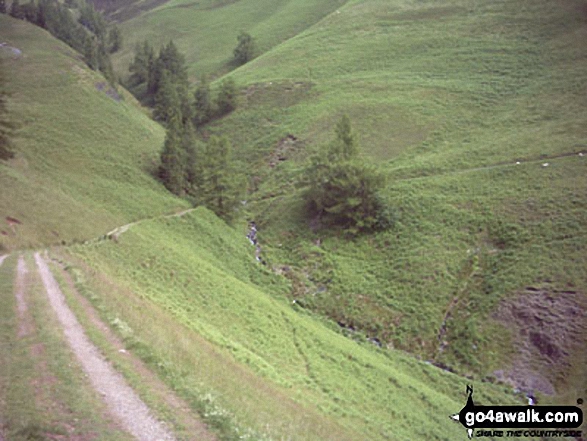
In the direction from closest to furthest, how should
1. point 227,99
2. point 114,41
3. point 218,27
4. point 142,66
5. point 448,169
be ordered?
point 448,169
point 227,99
point 142,66
point 218,27
point 114,41

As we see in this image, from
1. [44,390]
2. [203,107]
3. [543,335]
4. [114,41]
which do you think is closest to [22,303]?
[44,390]

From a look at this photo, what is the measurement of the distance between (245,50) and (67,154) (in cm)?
10015

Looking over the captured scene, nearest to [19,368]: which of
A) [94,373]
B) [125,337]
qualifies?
[94,373]

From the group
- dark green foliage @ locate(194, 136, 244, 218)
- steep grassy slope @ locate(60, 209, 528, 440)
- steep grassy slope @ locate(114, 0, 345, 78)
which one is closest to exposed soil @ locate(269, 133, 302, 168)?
dark green foliage @ locate(194, 136, 244, 218)

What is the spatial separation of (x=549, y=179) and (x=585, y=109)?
2492 centimetres

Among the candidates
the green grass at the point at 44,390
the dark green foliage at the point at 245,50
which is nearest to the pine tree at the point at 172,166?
the green grass at the point at 44,390

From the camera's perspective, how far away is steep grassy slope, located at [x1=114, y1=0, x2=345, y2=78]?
14775 cm

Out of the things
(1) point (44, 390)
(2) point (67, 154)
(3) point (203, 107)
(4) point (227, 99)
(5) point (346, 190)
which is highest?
(4) point (227, 99)

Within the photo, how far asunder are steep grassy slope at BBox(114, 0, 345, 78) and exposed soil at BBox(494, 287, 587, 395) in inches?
5069

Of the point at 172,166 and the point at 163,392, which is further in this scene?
the point at 172,166

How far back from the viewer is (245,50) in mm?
135500

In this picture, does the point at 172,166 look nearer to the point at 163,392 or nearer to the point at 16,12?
the point at 163,392

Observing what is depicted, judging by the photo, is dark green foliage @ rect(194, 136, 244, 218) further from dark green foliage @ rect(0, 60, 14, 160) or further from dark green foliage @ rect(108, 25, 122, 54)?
dark green foliage @ rect(108, 25, 122, 54)

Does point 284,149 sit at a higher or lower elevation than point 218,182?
higher
